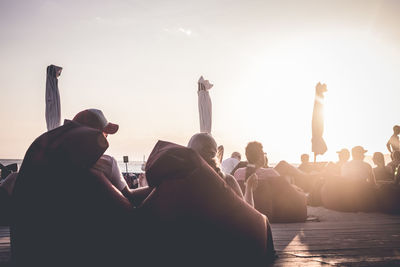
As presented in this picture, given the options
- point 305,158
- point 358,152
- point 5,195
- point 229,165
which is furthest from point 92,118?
point 305,158

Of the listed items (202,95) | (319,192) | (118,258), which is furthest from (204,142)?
(202,95)

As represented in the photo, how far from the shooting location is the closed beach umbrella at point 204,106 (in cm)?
775

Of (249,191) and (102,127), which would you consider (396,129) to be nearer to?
(249,191)

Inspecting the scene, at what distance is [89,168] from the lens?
156 cm

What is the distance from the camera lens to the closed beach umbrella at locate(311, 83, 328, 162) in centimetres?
774

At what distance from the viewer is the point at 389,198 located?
5074 mm

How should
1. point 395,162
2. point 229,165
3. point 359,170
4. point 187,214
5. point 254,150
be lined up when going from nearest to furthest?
point 187,214, point 254,150, point 359,170, point 229,165, point 395,162

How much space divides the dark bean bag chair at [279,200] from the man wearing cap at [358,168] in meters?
1.77

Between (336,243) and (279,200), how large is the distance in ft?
4.51

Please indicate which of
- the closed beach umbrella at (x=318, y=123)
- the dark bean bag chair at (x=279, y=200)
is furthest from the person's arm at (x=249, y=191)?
the closed beach umbrella at (x=318, y=123)

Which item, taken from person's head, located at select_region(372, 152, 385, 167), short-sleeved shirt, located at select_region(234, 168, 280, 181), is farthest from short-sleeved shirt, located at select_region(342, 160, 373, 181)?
short-sleeved shirt, located at select_region(234, 168, 280, 181)

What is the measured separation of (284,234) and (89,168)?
260 cm

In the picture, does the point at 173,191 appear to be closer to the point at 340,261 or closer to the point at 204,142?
the point at 204,142

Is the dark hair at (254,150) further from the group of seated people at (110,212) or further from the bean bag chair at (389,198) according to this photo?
the bean bag chair at (389,198)
